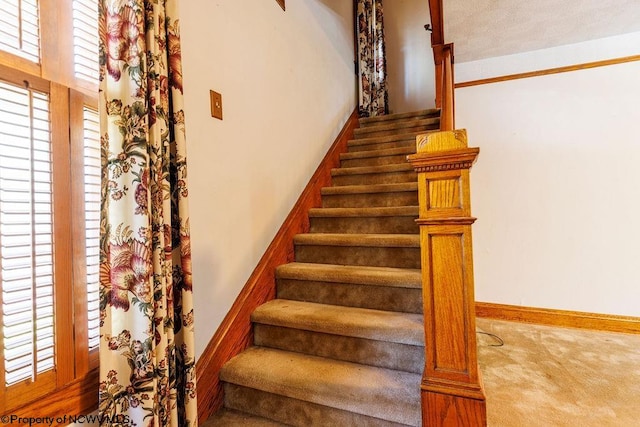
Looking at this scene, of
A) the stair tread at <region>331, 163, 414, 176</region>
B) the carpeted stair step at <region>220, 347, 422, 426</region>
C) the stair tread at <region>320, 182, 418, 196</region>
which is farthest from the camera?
the stair tread at <region>331, 163, 414, 176</region>

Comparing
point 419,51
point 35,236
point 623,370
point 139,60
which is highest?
point 419,51

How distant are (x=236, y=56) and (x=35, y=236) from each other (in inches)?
45.7

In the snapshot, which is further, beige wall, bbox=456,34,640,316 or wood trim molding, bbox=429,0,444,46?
beige wall, bbox=456,34,640,316

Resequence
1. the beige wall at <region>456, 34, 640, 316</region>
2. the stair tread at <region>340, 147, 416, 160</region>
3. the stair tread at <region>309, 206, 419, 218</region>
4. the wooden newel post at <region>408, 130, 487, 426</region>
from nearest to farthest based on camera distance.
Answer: the wooden newel post at <region>408, 130, 487, 426</region> → the stair tread at <region>309, 206, 419, 218</region> → the beige wall at <region>456, 34, 640, 316</region> → the stair tread at <region>340, 147, 416, 160</region>

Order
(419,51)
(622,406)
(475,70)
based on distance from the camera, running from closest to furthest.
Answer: (622,406)
(475,70)
(419,51)

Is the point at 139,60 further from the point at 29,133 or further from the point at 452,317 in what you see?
the point at 452,317

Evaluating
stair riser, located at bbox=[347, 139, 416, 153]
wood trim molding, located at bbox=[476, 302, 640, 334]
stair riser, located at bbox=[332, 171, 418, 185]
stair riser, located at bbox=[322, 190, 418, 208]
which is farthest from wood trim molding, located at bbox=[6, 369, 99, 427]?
wood trim molding, located at bbox=[476, 302, 640, 334]

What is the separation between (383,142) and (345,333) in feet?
6.60

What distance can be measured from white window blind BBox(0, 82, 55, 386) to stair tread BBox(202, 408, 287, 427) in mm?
674

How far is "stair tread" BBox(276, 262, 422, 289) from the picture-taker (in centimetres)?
145

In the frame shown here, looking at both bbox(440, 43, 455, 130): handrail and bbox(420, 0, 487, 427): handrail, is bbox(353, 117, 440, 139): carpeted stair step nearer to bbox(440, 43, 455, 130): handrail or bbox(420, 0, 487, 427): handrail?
bbox(440, 43, 455, 130): handrail

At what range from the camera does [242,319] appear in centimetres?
145

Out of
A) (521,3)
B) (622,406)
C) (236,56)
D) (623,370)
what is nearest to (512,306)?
(623,370)

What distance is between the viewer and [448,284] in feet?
3.20
